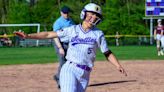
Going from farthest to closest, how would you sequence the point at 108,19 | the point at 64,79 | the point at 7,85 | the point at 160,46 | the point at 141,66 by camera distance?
the point at 108,19 < the point at 160,46 < the point at 141,66 < the point at 7,85 < the point at 64,79

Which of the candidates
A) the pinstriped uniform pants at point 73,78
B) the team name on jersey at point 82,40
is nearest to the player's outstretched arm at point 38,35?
the team name on jersey at point 82,40

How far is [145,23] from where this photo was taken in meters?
71.8

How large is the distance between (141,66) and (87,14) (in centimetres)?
1244

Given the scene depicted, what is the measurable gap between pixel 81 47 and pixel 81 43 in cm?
6

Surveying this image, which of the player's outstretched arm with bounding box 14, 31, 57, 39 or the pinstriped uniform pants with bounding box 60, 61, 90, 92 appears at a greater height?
the player's outstretched arm with bounding box 14, 31, 57, 39

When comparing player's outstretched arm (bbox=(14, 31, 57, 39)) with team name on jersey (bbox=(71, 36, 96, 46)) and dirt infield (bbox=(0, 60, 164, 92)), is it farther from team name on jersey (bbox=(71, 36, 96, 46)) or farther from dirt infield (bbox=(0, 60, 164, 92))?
dirt infield (bbox=(0, 60, 164, 92))

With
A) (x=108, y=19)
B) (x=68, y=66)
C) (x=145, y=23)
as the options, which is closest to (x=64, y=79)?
(x=68, y=66)

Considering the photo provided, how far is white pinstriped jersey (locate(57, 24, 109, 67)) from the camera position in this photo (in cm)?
749

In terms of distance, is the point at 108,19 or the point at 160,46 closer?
the point at 160,46

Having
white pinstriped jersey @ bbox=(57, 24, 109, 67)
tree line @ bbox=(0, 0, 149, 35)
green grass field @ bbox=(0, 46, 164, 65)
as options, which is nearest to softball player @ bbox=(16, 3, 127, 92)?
white pinstriped jersey @ bbox=(57, 24, 109, 67)

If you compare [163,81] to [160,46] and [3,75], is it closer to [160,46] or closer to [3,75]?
[3,75]

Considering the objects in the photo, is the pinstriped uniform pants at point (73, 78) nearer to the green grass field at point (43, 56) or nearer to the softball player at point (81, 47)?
the softball player at point (81, 47)

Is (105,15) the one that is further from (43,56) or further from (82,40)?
(82,40)

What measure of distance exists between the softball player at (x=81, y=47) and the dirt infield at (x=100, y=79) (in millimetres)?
4977
